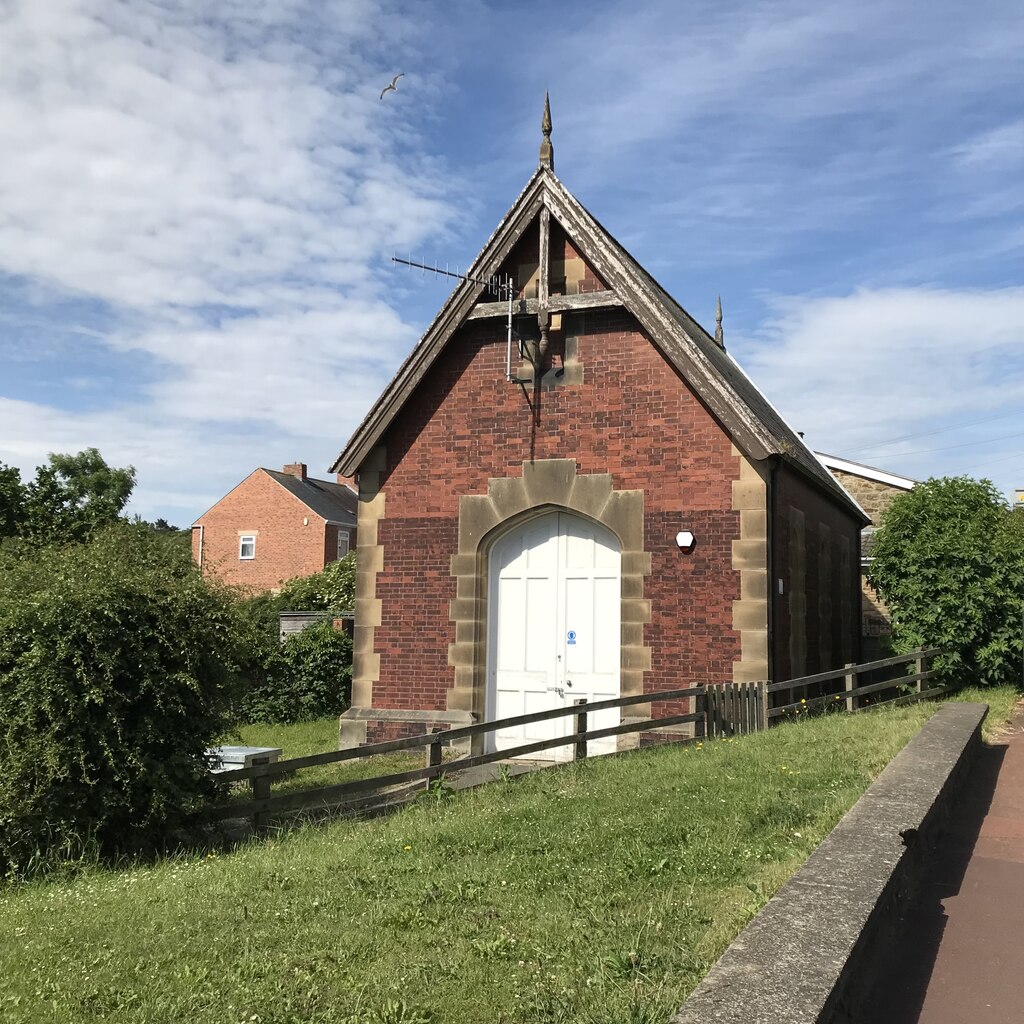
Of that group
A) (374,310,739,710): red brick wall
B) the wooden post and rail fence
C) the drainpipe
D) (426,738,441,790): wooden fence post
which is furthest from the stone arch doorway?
(426,738,441,790): wooden fence post

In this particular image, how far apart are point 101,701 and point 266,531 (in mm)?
39746

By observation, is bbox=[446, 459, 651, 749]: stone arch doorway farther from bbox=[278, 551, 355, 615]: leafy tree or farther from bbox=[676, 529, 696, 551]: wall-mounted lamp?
bbox=[278, 551, 355, 615]: leafy tree

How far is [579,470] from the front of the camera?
13.4m

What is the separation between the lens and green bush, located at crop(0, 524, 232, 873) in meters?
8.02

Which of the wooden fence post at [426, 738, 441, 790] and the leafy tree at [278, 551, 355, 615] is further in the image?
the leafy tree at [278, 551, 355, 615]

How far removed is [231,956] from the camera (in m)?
5.05

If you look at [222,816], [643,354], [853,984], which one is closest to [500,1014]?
[853,984]

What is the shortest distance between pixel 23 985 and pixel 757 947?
344 cm

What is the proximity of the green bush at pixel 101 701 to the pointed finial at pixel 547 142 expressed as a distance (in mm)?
7887

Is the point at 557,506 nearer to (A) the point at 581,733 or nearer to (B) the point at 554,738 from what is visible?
(B) the point at 554,738

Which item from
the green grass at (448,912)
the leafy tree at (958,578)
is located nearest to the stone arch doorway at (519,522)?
the green grass at (448,912)

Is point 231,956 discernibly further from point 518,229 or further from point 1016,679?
point 1016,679

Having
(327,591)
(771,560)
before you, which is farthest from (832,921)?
(327,591)

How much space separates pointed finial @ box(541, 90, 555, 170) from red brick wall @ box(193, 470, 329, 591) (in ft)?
106
